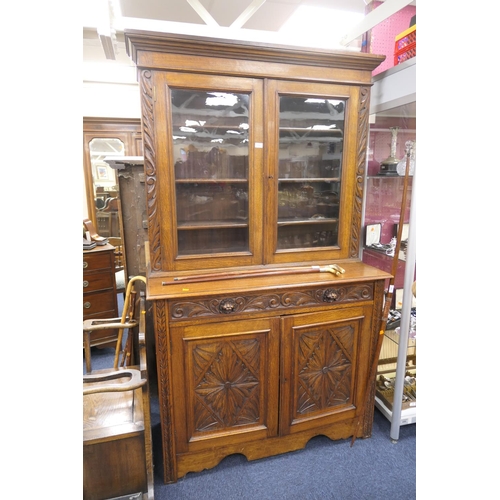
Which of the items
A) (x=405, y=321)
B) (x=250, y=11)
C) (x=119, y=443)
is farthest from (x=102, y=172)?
(x=405, y=321)

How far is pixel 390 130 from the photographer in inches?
78.7

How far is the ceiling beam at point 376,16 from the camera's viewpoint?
54.7 inches

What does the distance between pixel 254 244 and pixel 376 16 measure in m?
1.23

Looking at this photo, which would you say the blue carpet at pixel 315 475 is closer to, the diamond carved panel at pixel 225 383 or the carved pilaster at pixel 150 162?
the diamond carved panel at pixel 225 383

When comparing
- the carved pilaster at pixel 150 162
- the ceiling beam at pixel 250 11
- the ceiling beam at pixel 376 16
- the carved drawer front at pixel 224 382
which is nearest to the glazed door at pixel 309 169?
the ceiling beam at pixel 376 16

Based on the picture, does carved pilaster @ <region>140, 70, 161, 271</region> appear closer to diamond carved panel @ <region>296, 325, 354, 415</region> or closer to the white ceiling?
the white ceiling

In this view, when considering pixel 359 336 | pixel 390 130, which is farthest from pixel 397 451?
pixel 390 130

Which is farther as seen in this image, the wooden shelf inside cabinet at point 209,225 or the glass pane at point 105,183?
the glass pane at point 105,183

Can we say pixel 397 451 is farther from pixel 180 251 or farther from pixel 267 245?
pixel 180 251

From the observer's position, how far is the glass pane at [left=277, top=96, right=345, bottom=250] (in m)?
1.66

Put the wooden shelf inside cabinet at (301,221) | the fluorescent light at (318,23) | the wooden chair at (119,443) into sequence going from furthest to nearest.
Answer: the fluorescent light at (318,23) → the wooden shelf inside cabinet at (301,221) → the wooden chair at (119,443)

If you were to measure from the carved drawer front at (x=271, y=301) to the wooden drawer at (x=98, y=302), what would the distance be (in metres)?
1.44
